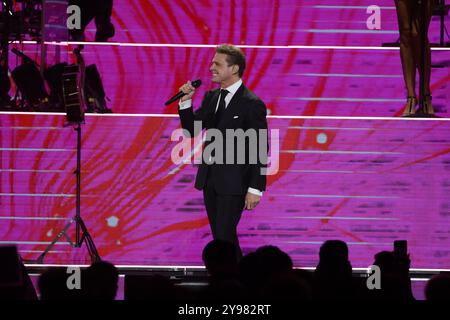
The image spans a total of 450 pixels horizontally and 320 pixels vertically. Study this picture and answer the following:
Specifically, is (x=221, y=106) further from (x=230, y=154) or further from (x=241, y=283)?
(x=241, y=283)

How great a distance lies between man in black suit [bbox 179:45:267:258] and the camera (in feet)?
14.6

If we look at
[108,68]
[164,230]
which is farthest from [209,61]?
[164,230]

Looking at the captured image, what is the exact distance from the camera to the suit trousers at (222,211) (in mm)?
4465

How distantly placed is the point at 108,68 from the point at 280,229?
5.00 ft

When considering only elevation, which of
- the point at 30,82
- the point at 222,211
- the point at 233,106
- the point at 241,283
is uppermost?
the point at 30,82

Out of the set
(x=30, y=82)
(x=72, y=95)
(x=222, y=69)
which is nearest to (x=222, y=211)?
(x=222, y=69)

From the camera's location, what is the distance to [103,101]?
556 centimetres

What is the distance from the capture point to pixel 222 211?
4469mm

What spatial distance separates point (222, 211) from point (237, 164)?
248mm

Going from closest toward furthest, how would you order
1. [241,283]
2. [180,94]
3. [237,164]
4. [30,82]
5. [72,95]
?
[241,283], [180,94], [237,164], [72,95], [30,82]

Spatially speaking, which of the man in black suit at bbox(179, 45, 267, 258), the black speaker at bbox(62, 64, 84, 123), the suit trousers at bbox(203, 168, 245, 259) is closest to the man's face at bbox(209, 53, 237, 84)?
the man in black suit at bbox(179, 45, 267, 258)

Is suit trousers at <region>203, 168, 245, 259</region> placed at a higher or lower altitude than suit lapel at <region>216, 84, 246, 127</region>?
lower

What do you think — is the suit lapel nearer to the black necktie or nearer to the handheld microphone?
the black necktie
